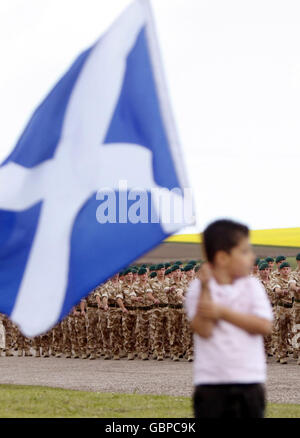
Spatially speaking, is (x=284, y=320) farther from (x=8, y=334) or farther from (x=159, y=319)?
(x=8, y=334)

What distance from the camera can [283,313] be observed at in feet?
60.4

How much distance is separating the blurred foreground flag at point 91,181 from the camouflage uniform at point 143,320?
51.0ft

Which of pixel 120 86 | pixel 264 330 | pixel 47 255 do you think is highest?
pixel 120 86

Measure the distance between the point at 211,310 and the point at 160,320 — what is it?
1677 centimetres

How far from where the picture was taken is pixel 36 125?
243 inches

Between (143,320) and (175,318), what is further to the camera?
(143,320)

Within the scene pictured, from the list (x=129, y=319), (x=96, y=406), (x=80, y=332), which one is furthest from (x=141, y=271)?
(x=96, y=406)

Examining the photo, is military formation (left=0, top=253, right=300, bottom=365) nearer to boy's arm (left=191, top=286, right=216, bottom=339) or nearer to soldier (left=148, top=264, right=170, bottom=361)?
soldier (left=148, top=264, right=170, bottom=361)

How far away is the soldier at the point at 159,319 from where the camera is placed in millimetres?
21125

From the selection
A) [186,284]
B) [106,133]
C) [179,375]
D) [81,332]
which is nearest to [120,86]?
[106,133]

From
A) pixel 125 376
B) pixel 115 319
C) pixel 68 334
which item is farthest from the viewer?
pixel 68 334

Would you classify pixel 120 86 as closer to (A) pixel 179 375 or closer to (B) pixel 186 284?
(A) pixel 179 375

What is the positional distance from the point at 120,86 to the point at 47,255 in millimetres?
1103

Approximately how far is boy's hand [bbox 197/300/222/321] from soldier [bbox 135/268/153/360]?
16958 millimetres
